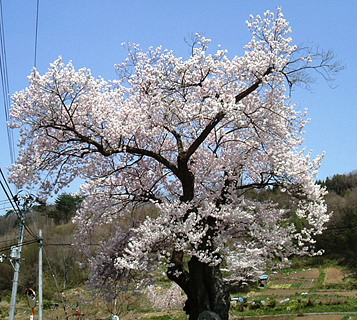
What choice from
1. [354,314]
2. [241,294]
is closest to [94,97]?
[354,314]

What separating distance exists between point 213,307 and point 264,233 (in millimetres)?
2079

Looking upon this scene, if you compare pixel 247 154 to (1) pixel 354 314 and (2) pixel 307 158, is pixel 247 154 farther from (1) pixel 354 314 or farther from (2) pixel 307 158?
(1) pixel 354 314

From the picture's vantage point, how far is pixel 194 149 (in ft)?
30.9

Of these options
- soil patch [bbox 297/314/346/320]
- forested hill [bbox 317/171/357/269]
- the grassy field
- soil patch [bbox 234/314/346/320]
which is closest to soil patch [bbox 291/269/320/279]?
the grassy field

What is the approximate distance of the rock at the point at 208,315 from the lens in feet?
27.9

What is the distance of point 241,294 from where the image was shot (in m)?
32.6

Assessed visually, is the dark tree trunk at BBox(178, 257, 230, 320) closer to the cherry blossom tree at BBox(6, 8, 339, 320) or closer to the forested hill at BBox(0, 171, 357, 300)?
the cherry blossom tree at BBox(6, 8, 339, 320)

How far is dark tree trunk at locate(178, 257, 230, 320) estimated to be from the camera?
29.7ft

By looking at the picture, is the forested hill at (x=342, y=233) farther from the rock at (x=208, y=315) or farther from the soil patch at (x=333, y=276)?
the rock at (x=208, y=315)

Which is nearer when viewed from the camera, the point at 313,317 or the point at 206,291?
the point at 206,291

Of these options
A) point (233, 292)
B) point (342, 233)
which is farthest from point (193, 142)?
point (342, 233)

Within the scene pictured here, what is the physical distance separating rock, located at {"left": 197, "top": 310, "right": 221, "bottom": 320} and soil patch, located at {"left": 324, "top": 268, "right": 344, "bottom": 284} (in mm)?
26362

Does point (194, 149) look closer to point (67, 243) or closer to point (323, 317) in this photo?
point (323, 317)

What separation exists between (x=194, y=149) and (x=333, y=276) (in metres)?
29.1
